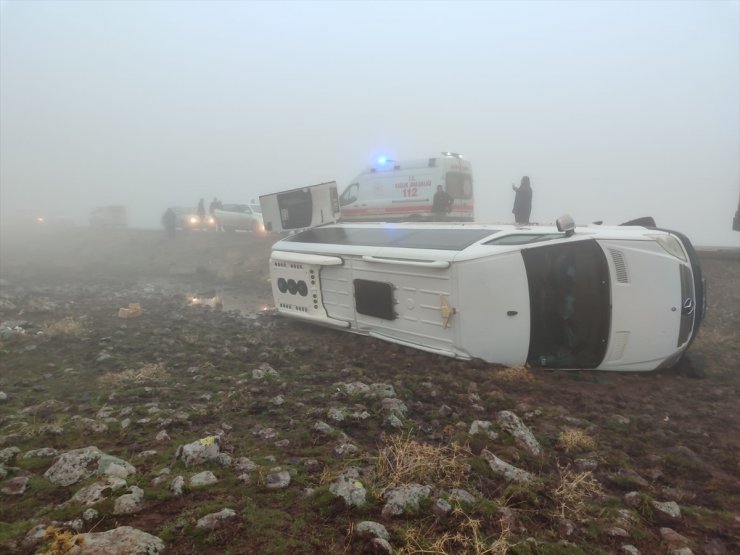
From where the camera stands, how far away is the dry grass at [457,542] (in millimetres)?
2256

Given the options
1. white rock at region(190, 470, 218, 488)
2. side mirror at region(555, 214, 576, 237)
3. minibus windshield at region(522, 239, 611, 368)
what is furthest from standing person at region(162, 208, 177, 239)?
white rock at region(190, 470, 218, 488)

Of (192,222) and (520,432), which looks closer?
(520,432)

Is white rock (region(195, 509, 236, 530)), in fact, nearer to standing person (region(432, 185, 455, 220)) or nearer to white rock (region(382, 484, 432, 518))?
white rock (region(382, 484, 432, 518))

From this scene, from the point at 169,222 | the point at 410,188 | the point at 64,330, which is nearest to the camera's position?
the point at 64,330

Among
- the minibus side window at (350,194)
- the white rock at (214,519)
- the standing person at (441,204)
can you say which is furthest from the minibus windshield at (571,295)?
the minibus side window at (350,194)

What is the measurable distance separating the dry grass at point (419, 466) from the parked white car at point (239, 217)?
68.3ft

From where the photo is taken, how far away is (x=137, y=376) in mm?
5219

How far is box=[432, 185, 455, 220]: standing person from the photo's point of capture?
44.0 feet

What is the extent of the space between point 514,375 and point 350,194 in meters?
11.2

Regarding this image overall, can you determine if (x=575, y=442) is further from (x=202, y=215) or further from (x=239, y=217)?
(x=202, y=215)

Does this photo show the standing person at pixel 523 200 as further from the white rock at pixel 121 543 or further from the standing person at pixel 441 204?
the white rock at pixel 121 543

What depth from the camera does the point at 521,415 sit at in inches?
171

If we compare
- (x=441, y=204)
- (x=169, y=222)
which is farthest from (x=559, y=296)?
(x=169, y=222)

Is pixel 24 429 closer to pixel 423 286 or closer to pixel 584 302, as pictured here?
pixel 423 286
